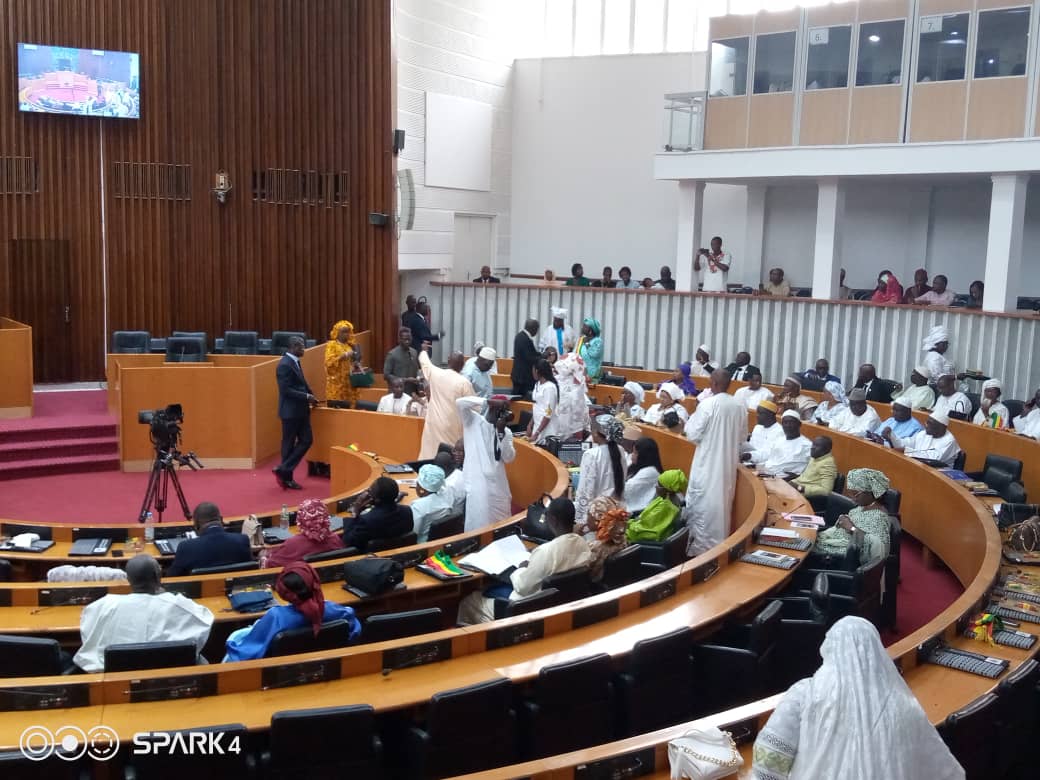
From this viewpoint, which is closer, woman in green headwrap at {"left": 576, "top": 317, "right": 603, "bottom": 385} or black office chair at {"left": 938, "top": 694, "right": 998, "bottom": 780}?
black office chair at {"left": 938, "top": 694, "right": 998, "bottom": 780}

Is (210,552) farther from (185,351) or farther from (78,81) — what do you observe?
(78,81)

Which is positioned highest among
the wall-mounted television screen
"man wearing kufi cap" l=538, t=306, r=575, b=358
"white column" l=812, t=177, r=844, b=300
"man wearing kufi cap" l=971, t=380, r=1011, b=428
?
the wall-mounted television screen

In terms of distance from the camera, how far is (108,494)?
38.0ft

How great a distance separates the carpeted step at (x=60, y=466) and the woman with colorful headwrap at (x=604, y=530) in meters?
7.95

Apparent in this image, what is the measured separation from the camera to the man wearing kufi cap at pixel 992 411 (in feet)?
36.7

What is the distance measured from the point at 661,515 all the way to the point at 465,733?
3208 mm

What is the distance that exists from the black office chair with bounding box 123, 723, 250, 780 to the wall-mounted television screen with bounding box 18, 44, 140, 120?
13693 mm

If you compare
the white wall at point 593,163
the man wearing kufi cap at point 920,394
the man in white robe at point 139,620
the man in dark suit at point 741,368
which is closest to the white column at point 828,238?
the man in dark suit at point 741,368

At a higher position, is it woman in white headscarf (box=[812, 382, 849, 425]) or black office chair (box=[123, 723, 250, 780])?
Answer: woman in white headscarf (box=[812, 382, 849, 425])

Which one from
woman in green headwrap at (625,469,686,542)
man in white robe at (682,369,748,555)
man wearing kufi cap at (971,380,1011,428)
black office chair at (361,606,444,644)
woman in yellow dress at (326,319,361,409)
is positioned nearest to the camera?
black office chair at (361,606,444,644)

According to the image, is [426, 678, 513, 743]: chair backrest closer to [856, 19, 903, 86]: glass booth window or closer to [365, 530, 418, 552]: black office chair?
[365, 530, 418, 552]: black office chair

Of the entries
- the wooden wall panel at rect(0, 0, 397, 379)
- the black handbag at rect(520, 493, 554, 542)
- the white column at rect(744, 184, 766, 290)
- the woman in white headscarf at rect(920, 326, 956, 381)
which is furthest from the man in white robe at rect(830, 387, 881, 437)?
the wooden wall panel at rect(0, 0, 397, 379)

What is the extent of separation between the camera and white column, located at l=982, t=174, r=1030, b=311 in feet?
48.2

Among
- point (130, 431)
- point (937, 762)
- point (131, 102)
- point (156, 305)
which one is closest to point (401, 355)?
point (130, 431)
